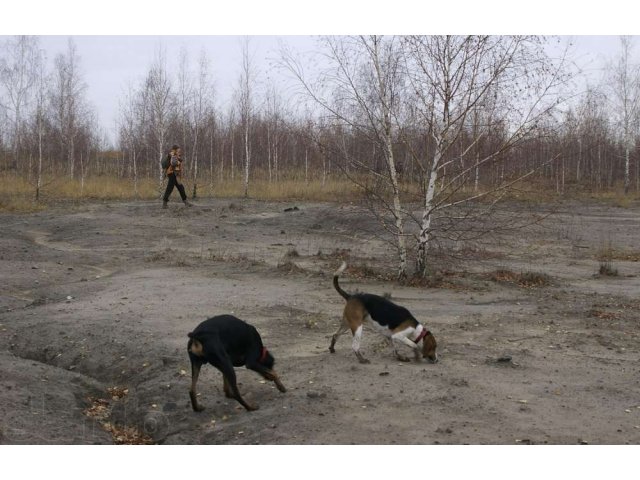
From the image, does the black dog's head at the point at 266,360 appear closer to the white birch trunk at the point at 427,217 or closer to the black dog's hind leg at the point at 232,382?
the black dog's hind leg at the point at 232,382

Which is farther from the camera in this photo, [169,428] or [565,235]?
[565,235]

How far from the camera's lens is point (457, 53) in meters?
12.1

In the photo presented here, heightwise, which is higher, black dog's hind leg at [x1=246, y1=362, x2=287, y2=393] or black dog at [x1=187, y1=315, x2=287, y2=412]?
black dog at [x1=187, y1=315, x2=287, y2=412]

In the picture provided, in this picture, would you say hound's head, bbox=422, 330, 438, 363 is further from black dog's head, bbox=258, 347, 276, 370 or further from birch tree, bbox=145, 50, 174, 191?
birch tree, bbox=145, 50, 174, 191

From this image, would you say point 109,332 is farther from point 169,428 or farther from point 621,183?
point 621,183

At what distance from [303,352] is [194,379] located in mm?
2284

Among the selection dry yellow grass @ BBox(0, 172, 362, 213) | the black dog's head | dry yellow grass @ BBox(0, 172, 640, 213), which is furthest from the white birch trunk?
dry yellow grass @ BBox(0, 172, 362, 213)

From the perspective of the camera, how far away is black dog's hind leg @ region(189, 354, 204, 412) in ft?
20.1

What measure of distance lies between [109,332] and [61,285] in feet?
14.1

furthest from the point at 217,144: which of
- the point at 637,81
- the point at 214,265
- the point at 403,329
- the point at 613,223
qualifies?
the point at 403,329

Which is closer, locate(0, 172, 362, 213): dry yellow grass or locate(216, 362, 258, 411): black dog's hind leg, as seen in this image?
locate(216, 362, 258, 411): black dog's hind leg

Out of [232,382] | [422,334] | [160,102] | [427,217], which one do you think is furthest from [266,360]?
[160,102]

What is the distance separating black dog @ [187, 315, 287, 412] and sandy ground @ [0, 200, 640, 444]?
25 centimetres

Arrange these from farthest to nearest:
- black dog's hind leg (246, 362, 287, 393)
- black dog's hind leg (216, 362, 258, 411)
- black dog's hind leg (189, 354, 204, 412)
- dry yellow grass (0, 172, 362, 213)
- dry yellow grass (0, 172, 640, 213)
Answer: dry yellow grass (0, 172, 362, 213)
dry yellow grass (0, 172, 640, 213)
black dog's hind leg (246, 362, 287, 393)
black dog's hind leg (189, 354, 204, 412)
black dog's hind leg (216, 362, 258, 411)
